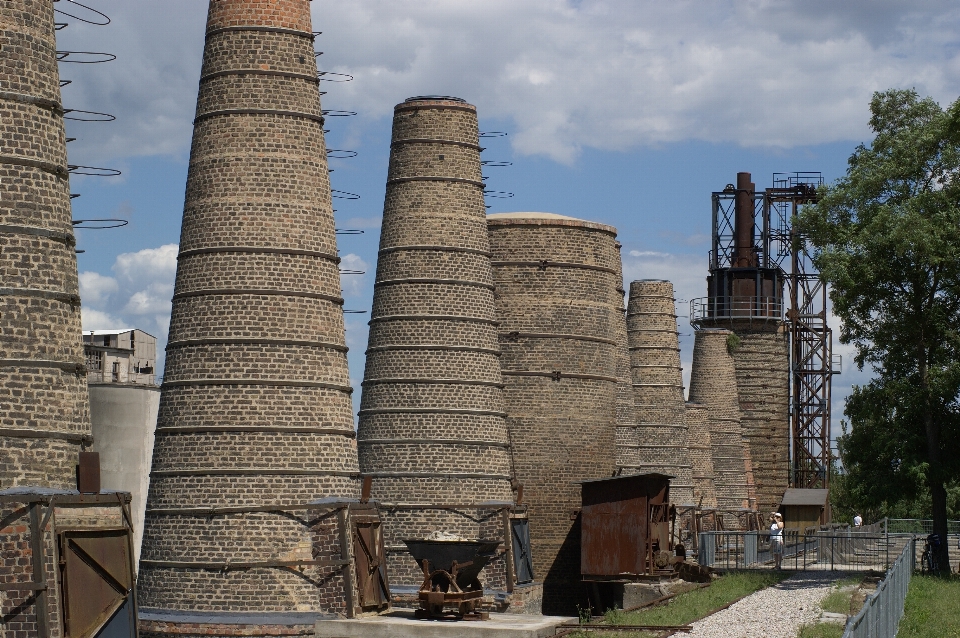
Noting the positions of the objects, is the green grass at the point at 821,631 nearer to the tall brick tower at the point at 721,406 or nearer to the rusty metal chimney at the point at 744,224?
the tall brick tower at the point at 721,406

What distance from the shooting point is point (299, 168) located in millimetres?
22625

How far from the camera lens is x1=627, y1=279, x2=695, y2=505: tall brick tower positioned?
1790 inches

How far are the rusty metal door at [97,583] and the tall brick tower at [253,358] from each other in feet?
12.3

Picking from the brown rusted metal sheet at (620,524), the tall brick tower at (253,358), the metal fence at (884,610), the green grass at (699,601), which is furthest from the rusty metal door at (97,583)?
the brown rusted metal sheet at (620,524)

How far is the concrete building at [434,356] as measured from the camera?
28.0m

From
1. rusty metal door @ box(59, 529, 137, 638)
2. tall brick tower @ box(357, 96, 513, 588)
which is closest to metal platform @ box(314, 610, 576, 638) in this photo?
rusty metal door @ box(59, 529, 137, 638)

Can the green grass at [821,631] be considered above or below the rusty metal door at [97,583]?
below

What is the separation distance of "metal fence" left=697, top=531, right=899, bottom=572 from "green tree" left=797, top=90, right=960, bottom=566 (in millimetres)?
4674

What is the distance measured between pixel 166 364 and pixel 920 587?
45.6ft

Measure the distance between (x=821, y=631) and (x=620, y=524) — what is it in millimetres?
12310

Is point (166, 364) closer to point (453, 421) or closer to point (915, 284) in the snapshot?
point (453, 421)

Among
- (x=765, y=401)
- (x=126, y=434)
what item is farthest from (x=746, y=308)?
(x=126, y=434)

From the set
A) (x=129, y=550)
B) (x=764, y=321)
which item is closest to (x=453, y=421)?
(x=129, y=550)

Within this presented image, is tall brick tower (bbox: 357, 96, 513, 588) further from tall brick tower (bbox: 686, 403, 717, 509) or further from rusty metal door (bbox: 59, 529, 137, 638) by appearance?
tall brick tower (bbox: 686, 403, 717, 509)
